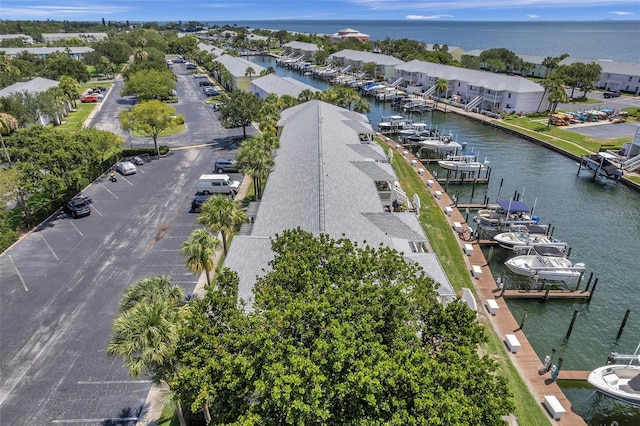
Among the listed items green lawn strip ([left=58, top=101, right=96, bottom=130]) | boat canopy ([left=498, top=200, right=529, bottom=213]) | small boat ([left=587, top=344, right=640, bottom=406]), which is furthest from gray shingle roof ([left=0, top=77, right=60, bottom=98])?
small boat ([left=587, top=344, right=640, bottom=406])

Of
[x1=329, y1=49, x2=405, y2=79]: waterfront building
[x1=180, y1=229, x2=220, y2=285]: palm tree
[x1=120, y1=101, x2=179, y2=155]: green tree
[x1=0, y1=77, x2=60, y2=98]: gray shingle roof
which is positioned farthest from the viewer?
[x1=329, y1=49, x2=405, y2=79]: waterfront building

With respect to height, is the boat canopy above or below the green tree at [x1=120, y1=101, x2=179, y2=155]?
below

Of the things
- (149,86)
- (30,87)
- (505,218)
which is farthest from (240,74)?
(505,218)

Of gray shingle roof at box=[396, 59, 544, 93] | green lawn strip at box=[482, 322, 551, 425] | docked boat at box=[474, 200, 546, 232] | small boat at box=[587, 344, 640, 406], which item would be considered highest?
gray shingle roof at box=[396, 59, 544, 93]

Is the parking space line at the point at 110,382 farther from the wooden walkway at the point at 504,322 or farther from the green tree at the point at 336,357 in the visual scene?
the wooden walkway at the point at 504,322

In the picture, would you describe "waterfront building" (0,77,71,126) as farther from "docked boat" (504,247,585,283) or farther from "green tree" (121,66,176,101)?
"docked boat" (504,247,585,283)

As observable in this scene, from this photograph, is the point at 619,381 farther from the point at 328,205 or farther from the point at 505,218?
the point at 328,205

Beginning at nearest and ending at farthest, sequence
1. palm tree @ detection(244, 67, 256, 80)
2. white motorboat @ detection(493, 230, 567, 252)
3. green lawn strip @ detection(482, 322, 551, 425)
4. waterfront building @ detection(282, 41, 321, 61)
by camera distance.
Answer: green lawn strip @ detection(482, 322, 551, 425) < white motorboat @ detection(493, 230, 567, 252) < palm tree @ detection(244, 67, 256, 80) < waterfront building @ detection(282, 41, 321, 61)
